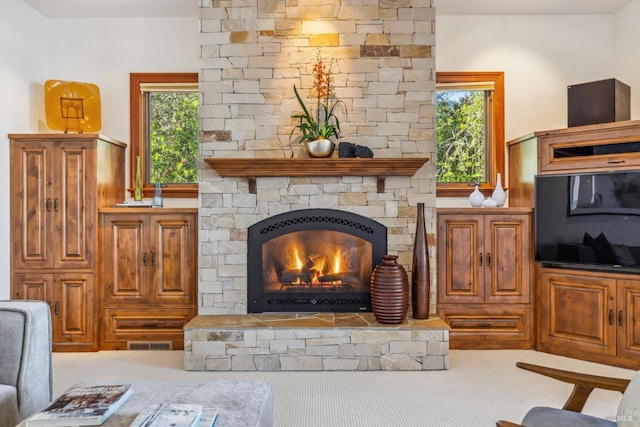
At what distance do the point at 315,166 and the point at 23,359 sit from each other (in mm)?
2268

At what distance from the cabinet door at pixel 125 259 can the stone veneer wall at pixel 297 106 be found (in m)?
0.55

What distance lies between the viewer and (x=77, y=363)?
355 centimetres

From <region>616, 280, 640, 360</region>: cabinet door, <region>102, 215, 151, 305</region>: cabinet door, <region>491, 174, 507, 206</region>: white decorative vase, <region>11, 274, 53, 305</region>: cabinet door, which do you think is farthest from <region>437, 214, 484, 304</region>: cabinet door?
<region>11, 274, 53, 305</region>: cabinet door

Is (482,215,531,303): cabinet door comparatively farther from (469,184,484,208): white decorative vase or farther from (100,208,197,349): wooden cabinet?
(100,208,197,349): wooden cabinet

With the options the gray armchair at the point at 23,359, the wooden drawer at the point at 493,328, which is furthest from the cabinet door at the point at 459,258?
the gray armchair at the point at 23,359

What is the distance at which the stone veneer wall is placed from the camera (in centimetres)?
377

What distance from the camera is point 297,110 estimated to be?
3.79m

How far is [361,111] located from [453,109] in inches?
45.8

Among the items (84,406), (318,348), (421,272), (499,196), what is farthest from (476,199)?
(84,406)

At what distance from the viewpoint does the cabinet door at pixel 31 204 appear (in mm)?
3781

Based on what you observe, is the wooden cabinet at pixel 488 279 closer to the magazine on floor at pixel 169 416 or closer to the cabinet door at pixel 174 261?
the cabinet door at pixel 174 261

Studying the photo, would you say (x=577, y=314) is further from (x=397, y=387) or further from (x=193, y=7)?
(x=193, y=7)

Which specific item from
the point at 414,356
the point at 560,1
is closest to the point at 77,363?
the point at 414,356

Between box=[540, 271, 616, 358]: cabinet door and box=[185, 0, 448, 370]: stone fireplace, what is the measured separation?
0.99m
